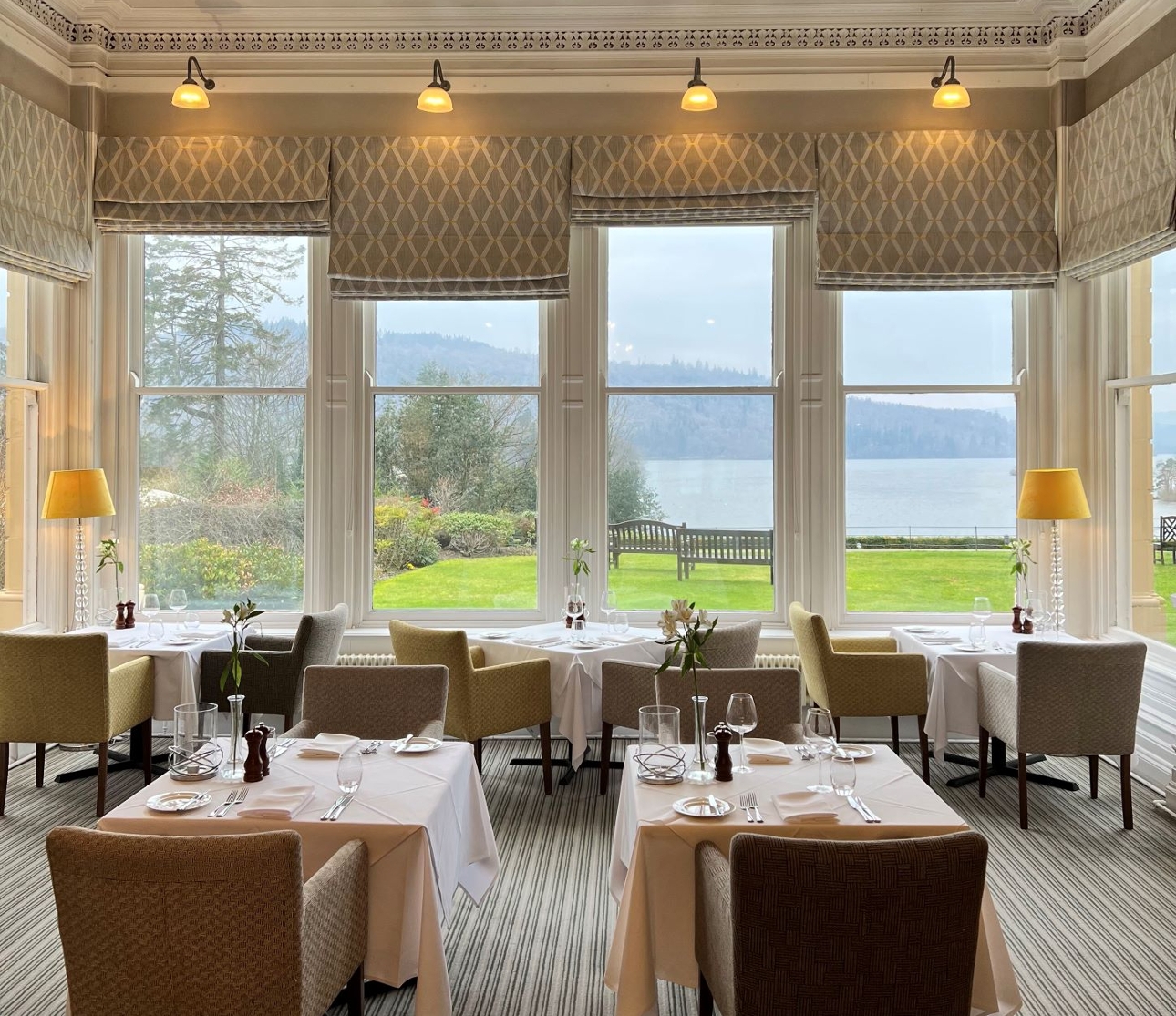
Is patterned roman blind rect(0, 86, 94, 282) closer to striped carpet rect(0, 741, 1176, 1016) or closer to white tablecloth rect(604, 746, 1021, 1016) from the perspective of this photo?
striped carpet rect(0, 741, 1176, 1016)

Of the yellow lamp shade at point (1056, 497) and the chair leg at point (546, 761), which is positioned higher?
the yellow lamp shade at point (1056, 497)

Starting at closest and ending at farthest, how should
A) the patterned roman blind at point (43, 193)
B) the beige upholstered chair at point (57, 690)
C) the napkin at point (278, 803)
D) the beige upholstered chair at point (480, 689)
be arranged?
the napkin at point (278, 803)
the beige upholstered chair at point (57, 690)
the beige upholstered chair at point (480, 689)
the patterned roman blind at point (43, 193)

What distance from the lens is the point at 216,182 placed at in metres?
6.07

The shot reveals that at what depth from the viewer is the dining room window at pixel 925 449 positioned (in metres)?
6.24

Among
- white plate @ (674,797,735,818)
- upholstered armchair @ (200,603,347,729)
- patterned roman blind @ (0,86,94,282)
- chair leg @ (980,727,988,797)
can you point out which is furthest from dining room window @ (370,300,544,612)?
white plate @ (674,797,735,818)

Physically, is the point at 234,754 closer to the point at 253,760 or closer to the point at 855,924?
the point at 253,760

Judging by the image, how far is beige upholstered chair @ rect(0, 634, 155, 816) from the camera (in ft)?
14.5

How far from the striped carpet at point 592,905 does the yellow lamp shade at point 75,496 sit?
151 cm

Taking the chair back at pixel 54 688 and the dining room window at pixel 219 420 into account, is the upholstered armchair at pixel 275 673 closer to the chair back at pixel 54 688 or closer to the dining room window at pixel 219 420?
the chair back at pixel 54 688

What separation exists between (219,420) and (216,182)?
5.06 feet

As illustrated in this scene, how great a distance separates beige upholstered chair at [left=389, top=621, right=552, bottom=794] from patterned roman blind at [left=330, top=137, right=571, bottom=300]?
2362mm

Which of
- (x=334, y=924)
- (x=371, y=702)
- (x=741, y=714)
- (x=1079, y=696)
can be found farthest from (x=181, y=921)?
(x=1079, y=696)

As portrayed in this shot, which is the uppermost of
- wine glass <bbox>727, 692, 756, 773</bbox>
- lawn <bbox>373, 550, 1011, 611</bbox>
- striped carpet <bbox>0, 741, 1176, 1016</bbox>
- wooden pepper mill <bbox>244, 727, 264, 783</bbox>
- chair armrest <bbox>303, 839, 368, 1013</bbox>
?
lawn <bbox>373, 550, 1011, 611</bbox>

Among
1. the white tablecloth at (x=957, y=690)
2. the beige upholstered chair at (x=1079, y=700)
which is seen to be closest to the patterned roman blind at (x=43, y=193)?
the white tablecloth at (x=957, y=690)
